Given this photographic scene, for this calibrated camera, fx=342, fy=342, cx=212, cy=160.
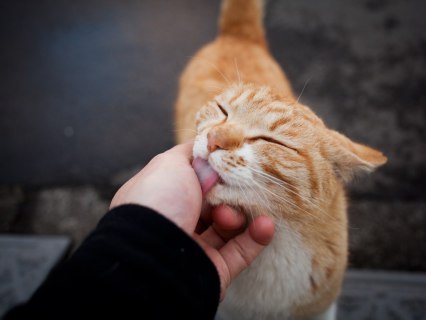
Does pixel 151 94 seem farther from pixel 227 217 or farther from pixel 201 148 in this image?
pixel 227 217

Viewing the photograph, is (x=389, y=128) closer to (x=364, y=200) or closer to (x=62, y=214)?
(x=364, y=200)

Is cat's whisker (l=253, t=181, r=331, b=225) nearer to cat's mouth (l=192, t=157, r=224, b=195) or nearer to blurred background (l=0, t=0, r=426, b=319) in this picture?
cat's mouth (l=192, t=157, r=224, b=195)

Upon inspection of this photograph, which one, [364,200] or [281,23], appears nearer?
[364,200]

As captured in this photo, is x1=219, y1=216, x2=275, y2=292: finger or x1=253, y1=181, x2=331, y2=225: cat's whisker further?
x1=219, y1=216, x2=275, y2=292: finger

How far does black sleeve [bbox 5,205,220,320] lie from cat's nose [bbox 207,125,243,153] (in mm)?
345

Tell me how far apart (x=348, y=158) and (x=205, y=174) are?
57 cm

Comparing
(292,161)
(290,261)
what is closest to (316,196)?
(292,161)

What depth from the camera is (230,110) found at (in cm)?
148

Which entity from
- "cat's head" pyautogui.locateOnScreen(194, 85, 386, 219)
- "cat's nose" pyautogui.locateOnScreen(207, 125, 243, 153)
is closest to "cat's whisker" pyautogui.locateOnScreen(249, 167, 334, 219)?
"cat's head" pyautogui.locateOnScreen(194, 85, 386, 219)

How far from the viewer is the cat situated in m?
1.26

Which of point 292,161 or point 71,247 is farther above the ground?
point 292,161

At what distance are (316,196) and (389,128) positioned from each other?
2.21 m

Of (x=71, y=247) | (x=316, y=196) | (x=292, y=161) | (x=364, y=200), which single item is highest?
(x=292, y=161)

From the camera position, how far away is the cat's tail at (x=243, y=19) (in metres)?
2.53
